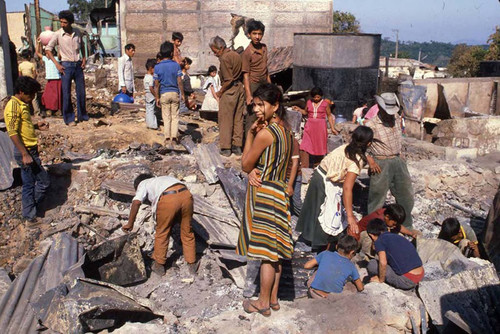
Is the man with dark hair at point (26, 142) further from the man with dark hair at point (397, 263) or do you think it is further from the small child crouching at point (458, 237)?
the small child crouching at point (458, 237)

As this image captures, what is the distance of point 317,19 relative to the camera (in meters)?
16.0

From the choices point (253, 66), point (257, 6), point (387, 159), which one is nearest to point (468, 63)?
point (257, 6)

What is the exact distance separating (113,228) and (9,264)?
3.95 ft

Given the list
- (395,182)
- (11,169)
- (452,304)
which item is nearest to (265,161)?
(452,304)

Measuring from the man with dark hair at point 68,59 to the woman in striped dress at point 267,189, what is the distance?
17.4 feet

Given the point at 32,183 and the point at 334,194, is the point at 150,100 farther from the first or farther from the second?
the point at 334,194

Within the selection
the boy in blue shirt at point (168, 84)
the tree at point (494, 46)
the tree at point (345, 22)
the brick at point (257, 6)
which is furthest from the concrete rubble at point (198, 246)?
the tree at point (345, 22)

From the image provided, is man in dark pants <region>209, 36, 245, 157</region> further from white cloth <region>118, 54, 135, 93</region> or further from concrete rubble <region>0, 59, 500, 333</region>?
white cloth <region>118, 54, 135, 93</region>

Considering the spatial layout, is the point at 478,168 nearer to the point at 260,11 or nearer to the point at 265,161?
the point at 265,161

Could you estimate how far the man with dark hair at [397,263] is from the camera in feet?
14.9

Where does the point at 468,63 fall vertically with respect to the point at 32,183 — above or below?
above

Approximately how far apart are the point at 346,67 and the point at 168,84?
190 inches

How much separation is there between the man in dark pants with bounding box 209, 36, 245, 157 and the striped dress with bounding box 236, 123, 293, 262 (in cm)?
343

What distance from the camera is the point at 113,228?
20.0 ft
